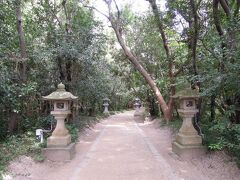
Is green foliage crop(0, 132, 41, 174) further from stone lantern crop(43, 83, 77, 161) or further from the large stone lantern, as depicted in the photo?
the large stone lantern

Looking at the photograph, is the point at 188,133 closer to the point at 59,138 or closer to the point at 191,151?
the point at 191,151

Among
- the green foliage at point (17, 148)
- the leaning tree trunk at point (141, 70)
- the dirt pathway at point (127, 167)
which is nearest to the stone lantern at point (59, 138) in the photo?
the dirt pathway at point (127, 167)

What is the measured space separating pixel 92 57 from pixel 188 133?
634 centimetres

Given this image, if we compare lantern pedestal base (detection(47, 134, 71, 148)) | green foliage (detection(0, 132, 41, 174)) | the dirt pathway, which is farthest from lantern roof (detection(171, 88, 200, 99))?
green foliage (detection(0, 132, 41, 174))

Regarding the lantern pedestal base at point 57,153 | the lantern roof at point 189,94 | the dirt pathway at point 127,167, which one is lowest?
the dirt pathway at point 127,167

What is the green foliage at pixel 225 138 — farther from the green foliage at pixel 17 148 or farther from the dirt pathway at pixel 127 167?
the green foliage at pixel 17 148

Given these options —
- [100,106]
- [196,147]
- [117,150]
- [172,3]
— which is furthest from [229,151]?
[100,106]

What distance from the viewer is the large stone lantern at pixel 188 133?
25.3 ft

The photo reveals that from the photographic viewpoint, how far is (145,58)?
19156 millimetres

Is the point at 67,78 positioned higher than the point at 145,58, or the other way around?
the point at 145,58

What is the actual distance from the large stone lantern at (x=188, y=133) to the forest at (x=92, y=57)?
1.22 feet

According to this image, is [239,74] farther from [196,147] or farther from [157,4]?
[157,4]

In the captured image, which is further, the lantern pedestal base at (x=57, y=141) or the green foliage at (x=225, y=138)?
the lantern pedestal base at (x=57, y=141)

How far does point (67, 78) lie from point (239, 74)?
9094mm
